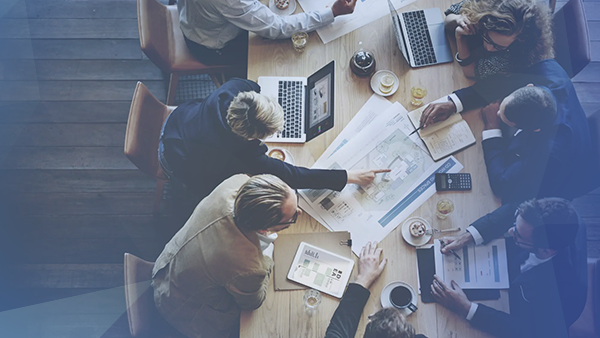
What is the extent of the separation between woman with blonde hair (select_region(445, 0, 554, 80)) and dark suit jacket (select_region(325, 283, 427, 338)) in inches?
44.4

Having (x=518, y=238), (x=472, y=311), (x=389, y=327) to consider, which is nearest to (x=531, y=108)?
(x=518, y=238)

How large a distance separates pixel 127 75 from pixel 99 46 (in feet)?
1.00

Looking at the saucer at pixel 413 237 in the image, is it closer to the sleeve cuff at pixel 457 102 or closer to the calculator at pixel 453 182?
the calculator at pixel 453 182

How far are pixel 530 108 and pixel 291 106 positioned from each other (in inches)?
39.9

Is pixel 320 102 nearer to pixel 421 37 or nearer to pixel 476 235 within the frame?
pixel 421 37

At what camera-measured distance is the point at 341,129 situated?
6.84ft

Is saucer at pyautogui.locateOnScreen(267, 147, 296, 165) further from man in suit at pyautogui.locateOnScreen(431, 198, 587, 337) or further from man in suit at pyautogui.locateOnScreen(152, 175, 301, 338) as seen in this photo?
man in suit at pyautogui.locateOnScreen(431, 198, 587, 337)

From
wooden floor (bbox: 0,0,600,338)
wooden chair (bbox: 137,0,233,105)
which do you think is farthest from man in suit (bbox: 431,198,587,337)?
wooden chair (bbox: 137,0,233,105)

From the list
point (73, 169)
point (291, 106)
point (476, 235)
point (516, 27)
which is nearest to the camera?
point (476, 235)

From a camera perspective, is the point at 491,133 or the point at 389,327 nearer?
the point at 389,327

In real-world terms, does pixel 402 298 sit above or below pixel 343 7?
below

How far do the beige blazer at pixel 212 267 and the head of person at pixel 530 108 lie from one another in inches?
45.1

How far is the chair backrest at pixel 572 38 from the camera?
6.80ft

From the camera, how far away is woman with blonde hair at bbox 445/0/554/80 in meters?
1.99
